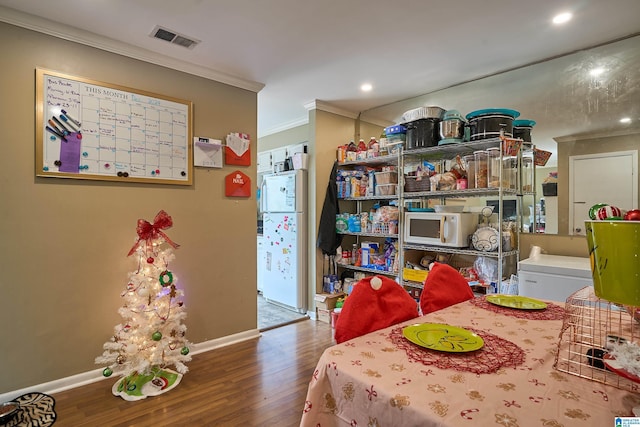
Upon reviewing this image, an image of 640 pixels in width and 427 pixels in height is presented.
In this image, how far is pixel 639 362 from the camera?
0.71 meters

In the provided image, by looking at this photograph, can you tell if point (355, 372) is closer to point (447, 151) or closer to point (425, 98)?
point (447, 151)

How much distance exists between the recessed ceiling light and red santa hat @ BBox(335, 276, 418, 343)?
216cm

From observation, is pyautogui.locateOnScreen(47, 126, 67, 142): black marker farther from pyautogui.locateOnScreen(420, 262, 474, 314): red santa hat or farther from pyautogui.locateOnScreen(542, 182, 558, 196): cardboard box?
pyautogui.locateOnScreen(542, 182, 558, 196): cardboard box

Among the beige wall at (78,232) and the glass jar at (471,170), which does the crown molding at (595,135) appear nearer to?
the glass jar at (471,170)

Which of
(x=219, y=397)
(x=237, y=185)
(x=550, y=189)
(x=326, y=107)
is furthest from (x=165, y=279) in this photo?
(x=550, y=189)

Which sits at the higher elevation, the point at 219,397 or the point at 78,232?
the point at 78,232

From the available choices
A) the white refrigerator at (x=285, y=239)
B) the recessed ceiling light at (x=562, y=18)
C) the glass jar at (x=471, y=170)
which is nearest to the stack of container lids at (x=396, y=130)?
the glass jar at (x=471, y=170)

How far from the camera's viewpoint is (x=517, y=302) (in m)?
1.42

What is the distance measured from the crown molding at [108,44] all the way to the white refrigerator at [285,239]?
1.34 metres

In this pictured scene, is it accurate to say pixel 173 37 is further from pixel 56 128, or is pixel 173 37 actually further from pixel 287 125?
pixel 287 125

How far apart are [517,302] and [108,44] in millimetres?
3133

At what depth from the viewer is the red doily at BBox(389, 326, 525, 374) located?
33.1 inches

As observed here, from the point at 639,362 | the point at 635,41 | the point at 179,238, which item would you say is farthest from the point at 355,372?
the point at 635,41

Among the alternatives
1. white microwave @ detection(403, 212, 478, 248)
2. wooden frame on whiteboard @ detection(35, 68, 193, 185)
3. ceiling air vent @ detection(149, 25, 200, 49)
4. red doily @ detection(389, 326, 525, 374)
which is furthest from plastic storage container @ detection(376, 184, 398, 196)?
red doily @ detection(389, 326, 525, 374)
